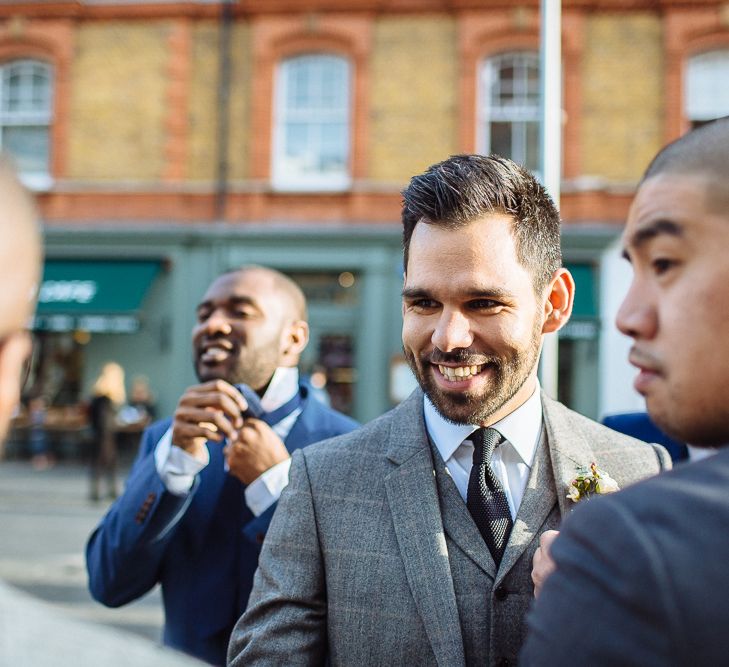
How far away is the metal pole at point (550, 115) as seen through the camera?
320cm

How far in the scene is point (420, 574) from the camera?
5.23 feet

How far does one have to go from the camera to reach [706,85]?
1227cm

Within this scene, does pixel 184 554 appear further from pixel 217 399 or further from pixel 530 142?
pixel 530 142

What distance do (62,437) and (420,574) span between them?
13.1 meters

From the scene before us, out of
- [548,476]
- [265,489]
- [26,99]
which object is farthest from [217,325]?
[26,99]

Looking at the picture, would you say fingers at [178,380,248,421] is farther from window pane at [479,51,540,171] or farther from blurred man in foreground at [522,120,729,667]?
window pane at [479,51,540,171]

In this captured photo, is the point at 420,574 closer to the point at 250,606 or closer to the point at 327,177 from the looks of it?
the point at 250,606

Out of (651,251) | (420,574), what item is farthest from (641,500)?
(420,574)

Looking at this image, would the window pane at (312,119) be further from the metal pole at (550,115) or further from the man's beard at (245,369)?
the man's beard at (245,369)

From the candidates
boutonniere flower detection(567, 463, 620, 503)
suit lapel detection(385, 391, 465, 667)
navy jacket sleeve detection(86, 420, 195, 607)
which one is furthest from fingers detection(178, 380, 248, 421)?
boutonniere flower detection(567, 463, 620, 503)

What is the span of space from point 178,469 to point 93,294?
447 inches

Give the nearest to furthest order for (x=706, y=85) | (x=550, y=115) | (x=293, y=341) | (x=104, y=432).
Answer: (x=293, y=341) → (x=550, y=115) → (x=104, y=432) → (x=706, y=85)

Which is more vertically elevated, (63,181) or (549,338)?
(63,181)

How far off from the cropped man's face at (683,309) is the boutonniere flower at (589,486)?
64cm
